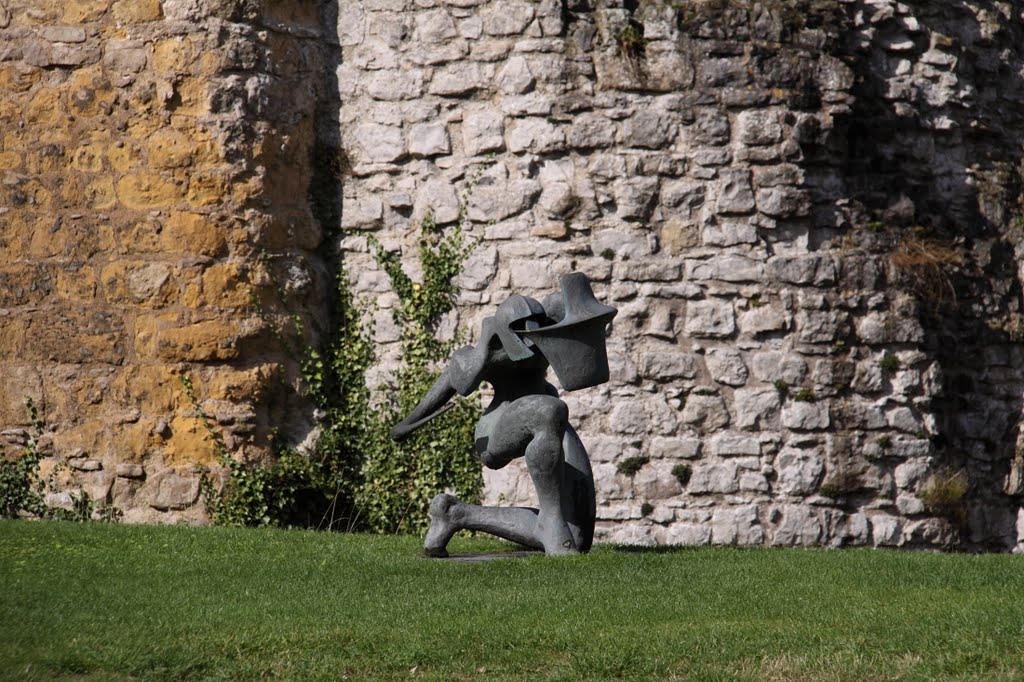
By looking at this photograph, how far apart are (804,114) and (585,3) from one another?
1.75 metres

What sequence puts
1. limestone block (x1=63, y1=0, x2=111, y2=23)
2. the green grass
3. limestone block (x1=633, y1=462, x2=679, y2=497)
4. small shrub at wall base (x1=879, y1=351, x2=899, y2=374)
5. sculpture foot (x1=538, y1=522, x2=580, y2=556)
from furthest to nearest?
limestone block (x1=63, y1=0, x2=111, y2=23), small shrub at wall base (x1=879, y1=351, x2=899, y2=374), limestone block (x1=633, y1=462, x2=679, y2=497), sculpture foot (x1=538, y1=522, x2=580, y2=556), the green grass

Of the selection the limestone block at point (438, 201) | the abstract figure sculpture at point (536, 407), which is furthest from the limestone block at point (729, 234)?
the abstract figure sculpture at point (536, 407)

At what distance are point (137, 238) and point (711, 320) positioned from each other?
4033 mm

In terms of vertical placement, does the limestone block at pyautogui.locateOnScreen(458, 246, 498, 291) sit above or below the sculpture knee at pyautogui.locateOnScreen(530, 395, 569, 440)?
above

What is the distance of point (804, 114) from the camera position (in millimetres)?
9281

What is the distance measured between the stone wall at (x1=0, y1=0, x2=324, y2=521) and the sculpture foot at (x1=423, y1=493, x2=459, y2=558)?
2.68 m

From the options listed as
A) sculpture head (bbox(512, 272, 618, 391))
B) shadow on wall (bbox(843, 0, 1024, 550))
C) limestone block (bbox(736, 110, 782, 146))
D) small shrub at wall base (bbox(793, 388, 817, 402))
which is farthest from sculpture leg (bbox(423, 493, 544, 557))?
shadow on wall (bbox(843, 0, 1024, 550))

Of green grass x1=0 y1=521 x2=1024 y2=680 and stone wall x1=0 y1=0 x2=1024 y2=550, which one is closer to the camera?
green grass x1=0 y1=521 x2=1024 y2=680

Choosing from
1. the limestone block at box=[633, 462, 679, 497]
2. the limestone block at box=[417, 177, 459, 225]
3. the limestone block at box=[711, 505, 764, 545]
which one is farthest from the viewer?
the limestone block at box=[417, 177, 459, 225]

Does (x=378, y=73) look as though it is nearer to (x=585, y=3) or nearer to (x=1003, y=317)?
(x=585, y=3)

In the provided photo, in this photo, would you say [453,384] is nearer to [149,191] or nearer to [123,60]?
[149,191]

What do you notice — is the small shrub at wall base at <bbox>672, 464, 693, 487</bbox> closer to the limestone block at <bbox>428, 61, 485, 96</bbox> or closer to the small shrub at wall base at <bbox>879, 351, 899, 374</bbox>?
the small shrub at wall base at <bbox>879, 351, 899, 374</bbox>

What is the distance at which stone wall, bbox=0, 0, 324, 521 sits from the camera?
9.09 m

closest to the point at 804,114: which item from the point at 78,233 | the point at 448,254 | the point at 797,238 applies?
the point at 797,238
